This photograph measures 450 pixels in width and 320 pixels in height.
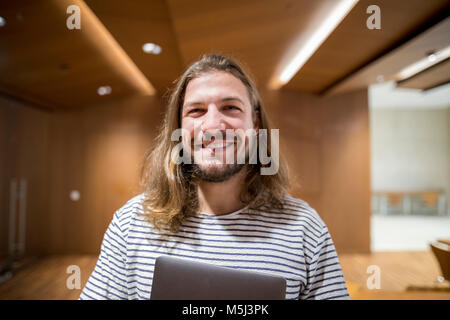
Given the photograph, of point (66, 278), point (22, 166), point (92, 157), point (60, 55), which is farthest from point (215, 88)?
point (22, 166)

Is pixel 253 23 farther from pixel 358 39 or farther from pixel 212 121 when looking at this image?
pixel 212 121

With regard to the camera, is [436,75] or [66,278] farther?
[436,75]

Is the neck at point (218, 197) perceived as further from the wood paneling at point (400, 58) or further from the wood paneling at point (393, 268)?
the wood paneling at point (400, 58)

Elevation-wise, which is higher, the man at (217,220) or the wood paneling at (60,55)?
the wood paneling at (60,55)

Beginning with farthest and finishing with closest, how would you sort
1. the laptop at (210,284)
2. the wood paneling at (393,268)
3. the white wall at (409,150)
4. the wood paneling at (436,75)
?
1. the white wall at (409,150)
2. the wood paneling at (436,75)
3. the wood paneling at (393,268)
4. the laptop at (210,284)

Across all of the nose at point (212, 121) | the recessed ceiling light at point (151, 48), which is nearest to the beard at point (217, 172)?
the nose at point (212, 121)

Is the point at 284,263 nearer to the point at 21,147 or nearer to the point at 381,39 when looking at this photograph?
the point at 381,39

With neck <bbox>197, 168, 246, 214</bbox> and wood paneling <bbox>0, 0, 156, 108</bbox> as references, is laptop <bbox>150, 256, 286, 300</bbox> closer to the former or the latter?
neck <bbox>197, 168, 246, 214</bbox>

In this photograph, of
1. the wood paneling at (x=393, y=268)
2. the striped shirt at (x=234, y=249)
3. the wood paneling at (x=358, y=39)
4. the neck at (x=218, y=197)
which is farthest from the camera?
the wood paneling at (x=358, y=39)

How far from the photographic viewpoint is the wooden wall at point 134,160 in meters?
1.20

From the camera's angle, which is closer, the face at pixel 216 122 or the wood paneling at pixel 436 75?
the face at pixel 216 122

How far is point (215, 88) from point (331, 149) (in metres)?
0.83

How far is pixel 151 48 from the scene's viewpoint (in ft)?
5.11

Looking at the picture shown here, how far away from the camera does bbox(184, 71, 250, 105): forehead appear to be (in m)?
0.85
